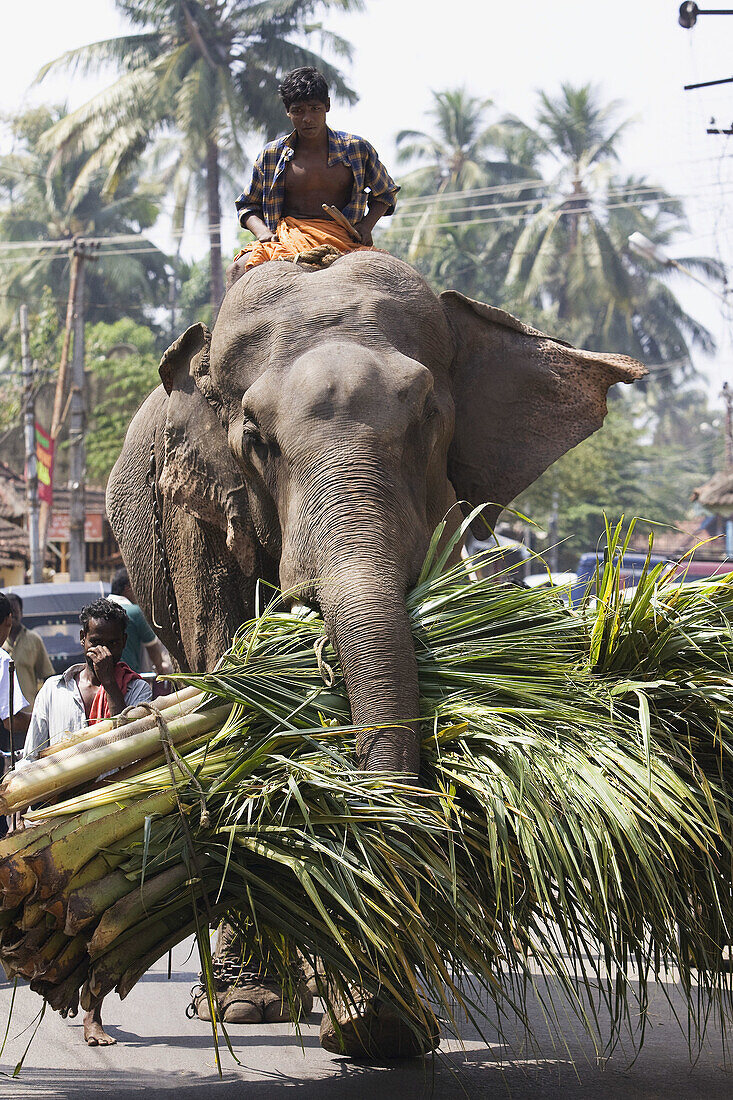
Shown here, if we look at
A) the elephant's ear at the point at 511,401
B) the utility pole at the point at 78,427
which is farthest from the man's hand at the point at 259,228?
the utility pole at the point at 78,427

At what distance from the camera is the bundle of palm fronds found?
10.7 feet

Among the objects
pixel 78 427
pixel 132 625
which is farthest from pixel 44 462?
pixel 132 625

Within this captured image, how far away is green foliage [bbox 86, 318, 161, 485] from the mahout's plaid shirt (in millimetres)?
31964

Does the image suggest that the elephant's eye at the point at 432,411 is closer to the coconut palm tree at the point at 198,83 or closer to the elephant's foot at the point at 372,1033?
the elephant's foot at the point at 372,1033

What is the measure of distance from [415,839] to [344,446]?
Answer: 1.40 meters

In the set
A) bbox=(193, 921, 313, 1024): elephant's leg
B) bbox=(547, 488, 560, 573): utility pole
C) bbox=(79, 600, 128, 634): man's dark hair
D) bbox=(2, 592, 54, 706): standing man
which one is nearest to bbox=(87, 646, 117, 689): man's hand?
bbox=(79, 600, 128, 634): man's dark hair

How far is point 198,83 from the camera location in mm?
36906

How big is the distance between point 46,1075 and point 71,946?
4.63 feet

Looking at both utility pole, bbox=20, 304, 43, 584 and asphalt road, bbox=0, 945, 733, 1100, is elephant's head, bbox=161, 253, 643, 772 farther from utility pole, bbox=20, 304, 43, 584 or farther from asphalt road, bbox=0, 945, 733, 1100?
utility pole, bbox=20, 304, 43, 584

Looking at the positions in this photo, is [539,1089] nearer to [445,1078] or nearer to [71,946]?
[445,1078]

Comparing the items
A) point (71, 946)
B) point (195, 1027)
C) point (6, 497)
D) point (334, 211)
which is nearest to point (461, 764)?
point (71, 946)

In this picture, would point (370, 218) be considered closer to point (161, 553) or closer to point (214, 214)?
point (161, 553)

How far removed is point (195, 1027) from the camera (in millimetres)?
5227

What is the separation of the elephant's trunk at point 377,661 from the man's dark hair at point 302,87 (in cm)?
264
